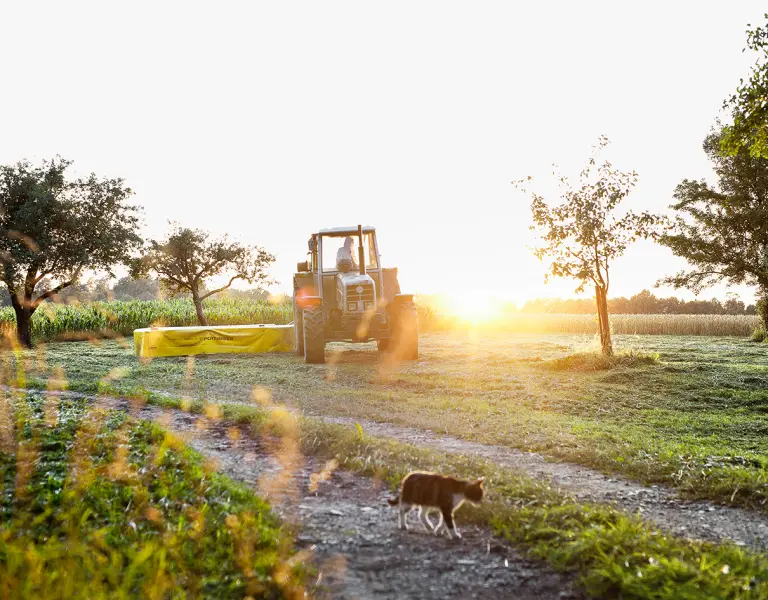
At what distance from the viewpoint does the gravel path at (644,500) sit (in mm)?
5027

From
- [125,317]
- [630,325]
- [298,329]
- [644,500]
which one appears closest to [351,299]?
[298,329]

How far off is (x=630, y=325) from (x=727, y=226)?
1107 cm

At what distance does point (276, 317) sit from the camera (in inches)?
1483

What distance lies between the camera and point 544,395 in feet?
40.2

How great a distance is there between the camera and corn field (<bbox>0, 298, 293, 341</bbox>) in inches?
1172

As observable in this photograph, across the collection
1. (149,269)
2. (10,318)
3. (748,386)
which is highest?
(149,269)

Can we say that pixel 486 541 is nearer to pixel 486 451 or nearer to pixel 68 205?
pixel 486 451

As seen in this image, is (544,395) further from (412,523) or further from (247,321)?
(247,321)

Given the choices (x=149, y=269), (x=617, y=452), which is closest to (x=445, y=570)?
(x=617, y=452)

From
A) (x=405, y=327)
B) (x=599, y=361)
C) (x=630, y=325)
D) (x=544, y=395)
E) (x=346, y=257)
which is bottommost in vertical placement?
(x=544, y=395)

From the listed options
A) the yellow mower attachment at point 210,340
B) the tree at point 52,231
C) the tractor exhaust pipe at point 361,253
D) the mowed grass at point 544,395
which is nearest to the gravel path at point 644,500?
the mowed grass at point 544,395

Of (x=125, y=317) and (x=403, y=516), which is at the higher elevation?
(x=125, y=317)

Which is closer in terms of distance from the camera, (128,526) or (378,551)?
(378,551)

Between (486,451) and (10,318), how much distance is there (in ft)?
A: 107
